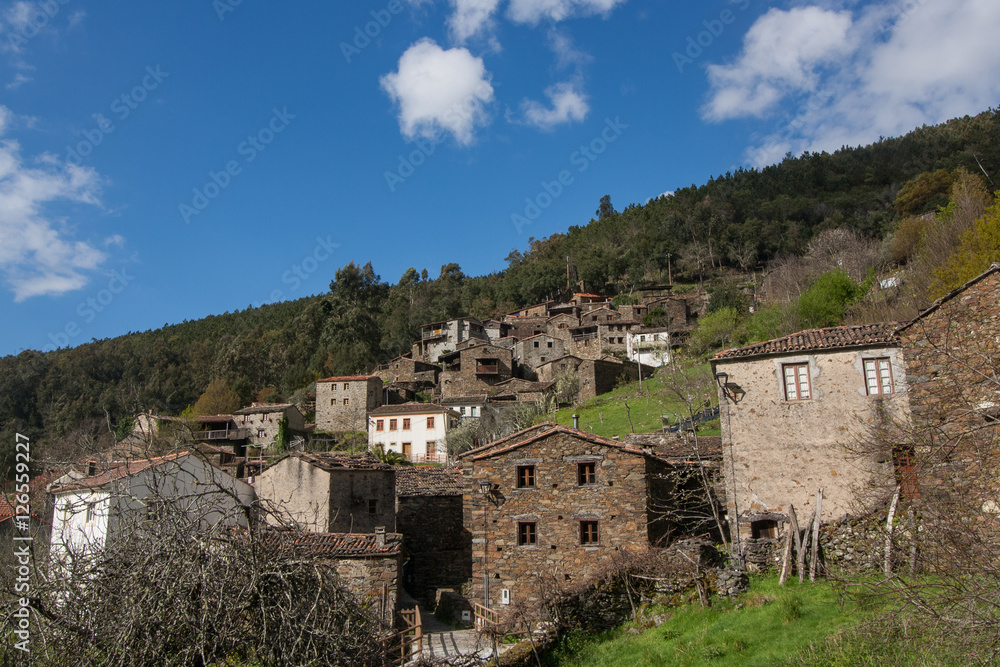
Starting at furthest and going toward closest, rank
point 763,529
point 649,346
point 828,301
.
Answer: point 649,346 → point 828,301 → point 763,529

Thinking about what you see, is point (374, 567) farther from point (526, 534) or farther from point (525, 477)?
point (525, 477)

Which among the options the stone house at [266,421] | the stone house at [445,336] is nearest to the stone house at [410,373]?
the stone house at [445,336]

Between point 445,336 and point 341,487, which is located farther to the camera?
point 445,336

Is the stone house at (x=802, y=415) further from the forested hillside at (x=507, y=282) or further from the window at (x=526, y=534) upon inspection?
the forested hillside at (x=507, y=282)

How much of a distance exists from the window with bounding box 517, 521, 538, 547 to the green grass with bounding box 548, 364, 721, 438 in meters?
12.7

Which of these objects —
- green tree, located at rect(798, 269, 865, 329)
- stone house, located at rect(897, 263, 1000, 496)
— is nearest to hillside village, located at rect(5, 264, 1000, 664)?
stone house, located at rect(897, 263, 1000, 496)

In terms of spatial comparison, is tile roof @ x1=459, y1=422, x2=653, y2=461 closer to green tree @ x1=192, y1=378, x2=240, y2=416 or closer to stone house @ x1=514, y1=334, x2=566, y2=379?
stone house @ x1=514, y1=334, x2=566, y2=379

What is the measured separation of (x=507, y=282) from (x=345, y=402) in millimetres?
37929

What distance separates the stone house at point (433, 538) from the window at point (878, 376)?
46.0ft

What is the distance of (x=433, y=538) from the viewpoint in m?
23.9

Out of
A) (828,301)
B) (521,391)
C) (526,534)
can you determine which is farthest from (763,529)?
(521,391)

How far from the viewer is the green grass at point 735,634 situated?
1092 centimetres

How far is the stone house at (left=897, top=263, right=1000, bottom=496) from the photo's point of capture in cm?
589

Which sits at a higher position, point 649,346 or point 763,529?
point 649,346
